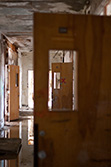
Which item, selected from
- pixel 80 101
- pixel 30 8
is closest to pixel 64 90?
pixel 30 8

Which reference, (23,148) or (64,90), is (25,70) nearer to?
(64,90)

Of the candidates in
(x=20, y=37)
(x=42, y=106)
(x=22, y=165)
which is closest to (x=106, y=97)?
(x=42, y=106)

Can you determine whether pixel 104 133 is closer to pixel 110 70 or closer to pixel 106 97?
pixel 106 97

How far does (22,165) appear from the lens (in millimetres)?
3242

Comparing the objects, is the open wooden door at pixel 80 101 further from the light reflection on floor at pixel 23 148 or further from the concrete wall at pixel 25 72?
the concrete wall at pixel 25 72

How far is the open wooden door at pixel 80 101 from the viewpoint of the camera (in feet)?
6.51

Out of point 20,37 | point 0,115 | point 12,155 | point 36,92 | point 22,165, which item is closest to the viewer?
point 36,92

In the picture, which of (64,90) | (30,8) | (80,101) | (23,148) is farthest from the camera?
(64,90)

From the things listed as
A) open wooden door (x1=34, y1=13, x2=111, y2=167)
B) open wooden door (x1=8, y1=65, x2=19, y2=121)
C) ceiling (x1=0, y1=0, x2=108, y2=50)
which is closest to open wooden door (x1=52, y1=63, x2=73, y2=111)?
open wooden door (x1=8, y1=65, x2=19, y2=121)

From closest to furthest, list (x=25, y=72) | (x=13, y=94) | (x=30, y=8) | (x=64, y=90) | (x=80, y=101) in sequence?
1. (x=80, y=101)
2. (x=30, y=8)
3. (x=64, y=90)
4. (x=13, y=94)
5. (x=25, y=72)

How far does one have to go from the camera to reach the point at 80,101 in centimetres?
204

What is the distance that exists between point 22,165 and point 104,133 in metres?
1.81

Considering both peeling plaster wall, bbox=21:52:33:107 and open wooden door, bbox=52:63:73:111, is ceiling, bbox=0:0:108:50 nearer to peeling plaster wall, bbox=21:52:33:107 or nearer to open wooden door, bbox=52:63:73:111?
open wooden door, bbox=52:63:73:111

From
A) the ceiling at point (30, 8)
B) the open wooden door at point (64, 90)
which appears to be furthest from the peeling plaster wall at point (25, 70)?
the ceiling at point (30, 8)
